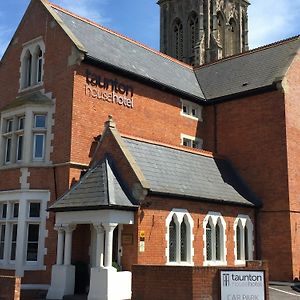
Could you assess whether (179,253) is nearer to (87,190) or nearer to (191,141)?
(87,190)

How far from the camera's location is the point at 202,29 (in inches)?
2511

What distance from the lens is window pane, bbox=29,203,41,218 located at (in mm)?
19781

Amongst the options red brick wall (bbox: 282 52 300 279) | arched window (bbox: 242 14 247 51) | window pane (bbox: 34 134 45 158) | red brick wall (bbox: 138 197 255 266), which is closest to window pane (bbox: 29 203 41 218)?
window pane (bbox: 34 134 45 158)

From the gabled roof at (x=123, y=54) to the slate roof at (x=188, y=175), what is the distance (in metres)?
4.08

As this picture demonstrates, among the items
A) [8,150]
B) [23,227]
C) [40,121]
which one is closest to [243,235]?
[23,227]

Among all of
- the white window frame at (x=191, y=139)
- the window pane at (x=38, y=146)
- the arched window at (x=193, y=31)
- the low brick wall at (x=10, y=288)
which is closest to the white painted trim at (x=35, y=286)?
the low brick wall at (x=10, y=288)

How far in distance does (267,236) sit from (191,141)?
21.3 feet

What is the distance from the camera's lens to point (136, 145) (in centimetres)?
1975

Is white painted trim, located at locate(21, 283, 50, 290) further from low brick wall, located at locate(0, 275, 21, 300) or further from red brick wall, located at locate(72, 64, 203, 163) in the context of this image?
red brick wall, located at locate(72, 64, 203, 163)

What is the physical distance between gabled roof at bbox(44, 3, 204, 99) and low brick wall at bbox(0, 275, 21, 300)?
9.77 metres

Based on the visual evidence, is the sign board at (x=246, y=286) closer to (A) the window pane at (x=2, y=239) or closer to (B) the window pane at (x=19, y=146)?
(A) the window pane at (x=2, y=239)

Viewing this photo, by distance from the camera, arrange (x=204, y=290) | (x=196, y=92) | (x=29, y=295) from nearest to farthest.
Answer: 1. (x=204, y=290)
2. (x=29, y=295)
3. (x=196, y=92)

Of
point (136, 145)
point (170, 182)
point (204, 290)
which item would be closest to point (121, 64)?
point (136, 145)

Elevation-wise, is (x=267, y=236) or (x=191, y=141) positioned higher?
(x=191, y=141)
